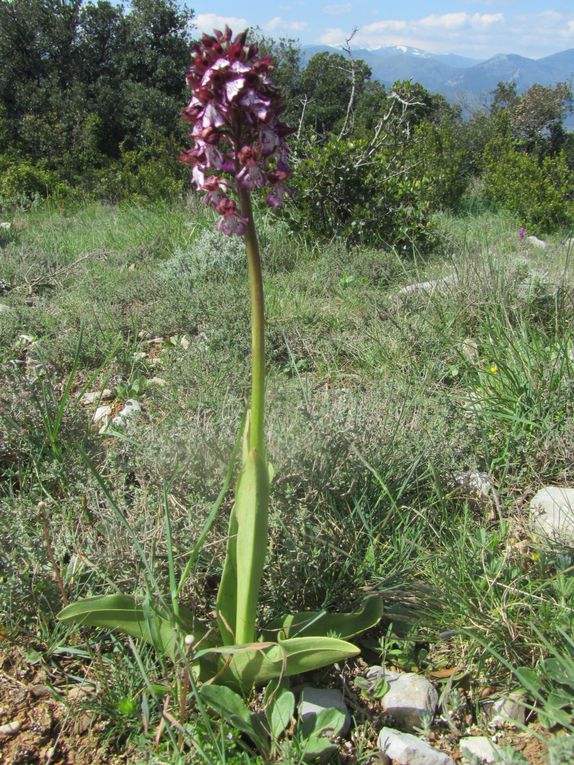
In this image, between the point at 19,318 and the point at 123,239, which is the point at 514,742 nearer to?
the point at 19,318

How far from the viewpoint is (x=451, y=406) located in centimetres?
248

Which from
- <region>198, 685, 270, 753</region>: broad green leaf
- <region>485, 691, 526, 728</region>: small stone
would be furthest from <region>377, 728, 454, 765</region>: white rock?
<region>198, 685, 270, 753</region>: broad green leaf

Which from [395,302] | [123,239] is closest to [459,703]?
[395,302]

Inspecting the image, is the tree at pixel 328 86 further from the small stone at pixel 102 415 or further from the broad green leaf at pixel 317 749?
the broad green leaf at pixel 317 749

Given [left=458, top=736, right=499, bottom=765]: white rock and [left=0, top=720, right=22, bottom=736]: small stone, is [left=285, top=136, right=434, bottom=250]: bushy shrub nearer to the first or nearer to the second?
[left=458, top=736, right=499, bottom=765]: white rock

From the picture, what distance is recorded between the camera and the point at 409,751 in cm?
139

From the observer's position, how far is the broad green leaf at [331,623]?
154 cm

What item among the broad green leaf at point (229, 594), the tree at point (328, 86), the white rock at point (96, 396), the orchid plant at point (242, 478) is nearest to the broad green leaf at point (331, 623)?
Result: the orchid plant at point (242, 478)

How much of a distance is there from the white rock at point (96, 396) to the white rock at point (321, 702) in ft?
5.75

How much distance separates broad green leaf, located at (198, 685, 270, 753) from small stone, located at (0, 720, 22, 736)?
0.47 m

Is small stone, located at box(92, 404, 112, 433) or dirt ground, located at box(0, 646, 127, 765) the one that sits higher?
small stone, located at box(92, 404, 112, 433)

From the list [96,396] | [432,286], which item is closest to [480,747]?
[96,396]

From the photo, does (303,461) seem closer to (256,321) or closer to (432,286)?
(256,321)

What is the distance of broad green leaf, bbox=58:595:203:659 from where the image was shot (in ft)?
4.51
